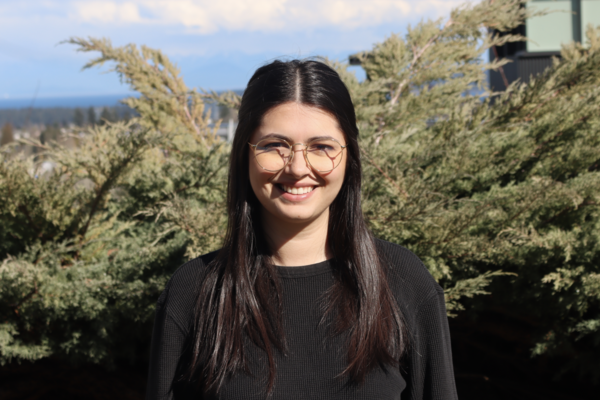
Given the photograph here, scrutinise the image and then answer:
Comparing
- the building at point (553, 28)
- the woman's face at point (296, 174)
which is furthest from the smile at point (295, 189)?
the building at point (553, 28)

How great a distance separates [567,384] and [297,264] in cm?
212

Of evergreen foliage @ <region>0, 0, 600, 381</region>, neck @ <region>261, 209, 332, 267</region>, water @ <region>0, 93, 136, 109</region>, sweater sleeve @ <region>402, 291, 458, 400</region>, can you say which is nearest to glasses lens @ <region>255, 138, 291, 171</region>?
neck @ <region>261, 209, 332, 267</region>

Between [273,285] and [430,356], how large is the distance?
0.47 m

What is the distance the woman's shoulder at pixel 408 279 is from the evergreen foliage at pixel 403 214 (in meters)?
0.75

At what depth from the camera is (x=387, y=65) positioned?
3.36 metres

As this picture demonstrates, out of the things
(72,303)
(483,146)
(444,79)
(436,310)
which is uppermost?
(444,79)

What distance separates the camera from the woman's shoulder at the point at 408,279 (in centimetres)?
142

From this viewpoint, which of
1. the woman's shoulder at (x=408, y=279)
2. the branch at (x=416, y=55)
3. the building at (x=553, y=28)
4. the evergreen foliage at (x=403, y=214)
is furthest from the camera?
the building at (x=553, y=28)

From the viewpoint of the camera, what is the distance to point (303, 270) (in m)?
1.44

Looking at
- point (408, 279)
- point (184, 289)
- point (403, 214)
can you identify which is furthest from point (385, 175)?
point (184, 289)

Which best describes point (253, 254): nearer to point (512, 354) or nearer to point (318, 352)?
point (318, 352)

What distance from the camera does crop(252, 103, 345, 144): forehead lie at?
52.1 inches

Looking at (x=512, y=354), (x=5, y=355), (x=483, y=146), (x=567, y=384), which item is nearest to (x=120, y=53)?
(x=5, y=355)

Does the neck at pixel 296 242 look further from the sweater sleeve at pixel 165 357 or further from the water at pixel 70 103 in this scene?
the water at pixel 70 103
